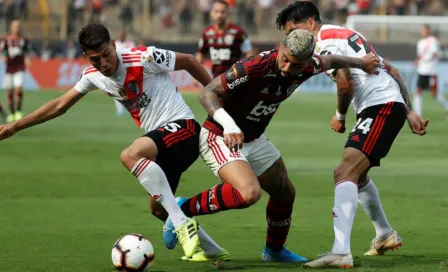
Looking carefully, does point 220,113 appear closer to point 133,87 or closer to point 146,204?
point 133,87

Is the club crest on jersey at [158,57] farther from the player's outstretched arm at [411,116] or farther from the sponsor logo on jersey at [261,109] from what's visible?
the player's outstretched arm at [411,116]

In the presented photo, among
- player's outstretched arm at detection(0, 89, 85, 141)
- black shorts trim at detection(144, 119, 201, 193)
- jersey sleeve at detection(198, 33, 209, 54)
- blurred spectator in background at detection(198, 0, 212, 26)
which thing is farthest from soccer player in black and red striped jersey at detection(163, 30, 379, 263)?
blurred spectator in background at detection(198, 0, 212, 26)

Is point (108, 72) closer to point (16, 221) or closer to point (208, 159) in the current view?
point (208, 159)

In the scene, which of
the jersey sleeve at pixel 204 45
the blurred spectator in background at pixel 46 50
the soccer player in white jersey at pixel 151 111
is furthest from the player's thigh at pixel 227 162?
the blurred spectator in background at pixel 46 50

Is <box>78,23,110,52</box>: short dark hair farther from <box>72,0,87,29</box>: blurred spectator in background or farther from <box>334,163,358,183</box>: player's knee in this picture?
<box>72,0,87,29</box>: blurred spectator in background

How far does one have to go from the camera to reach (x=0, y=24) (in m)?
36.5

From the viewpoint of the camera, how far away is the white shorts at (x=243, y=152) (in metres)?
7.47

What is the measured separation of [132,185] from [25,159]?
337 cm

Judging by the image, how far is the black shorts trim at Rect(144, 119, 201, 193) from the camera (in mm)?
7590

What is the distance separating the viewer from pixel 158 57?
26.1 feet

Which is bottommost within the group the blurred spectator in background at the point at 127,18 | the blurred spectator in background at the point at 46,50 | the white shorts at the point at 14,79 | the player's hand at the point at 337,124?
the blurred spectator in background at the point at 46,50

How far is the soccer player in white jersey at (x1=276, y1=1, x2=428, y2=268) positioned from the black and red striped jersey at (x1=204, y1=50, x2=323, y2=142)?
640 mm

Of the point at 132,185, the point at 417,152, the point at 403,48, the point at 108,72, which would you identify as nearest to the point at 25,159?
the point at 132,185

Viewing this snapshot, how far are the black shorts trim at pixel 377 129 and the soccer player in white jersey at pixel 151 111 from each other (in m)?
1.31
